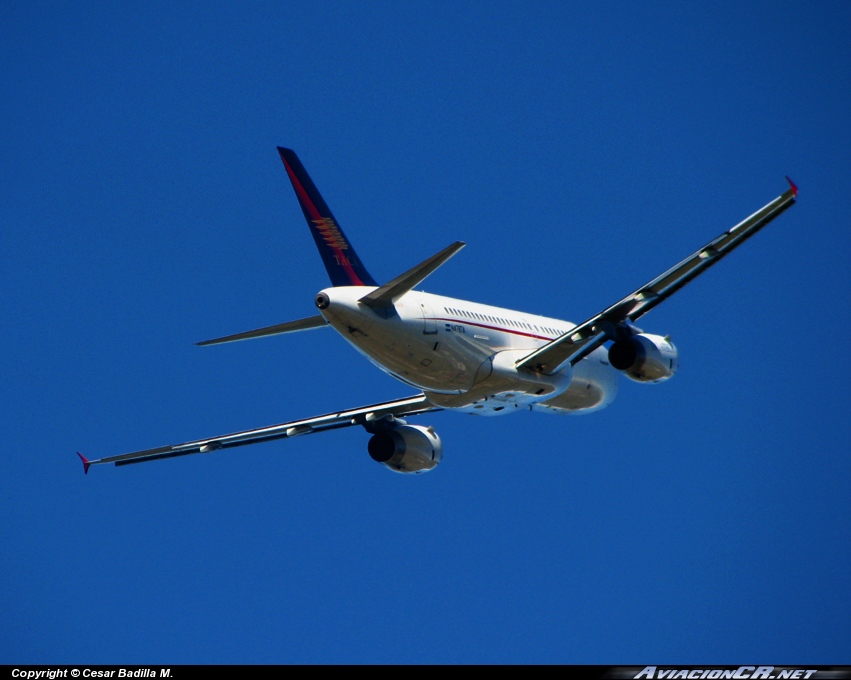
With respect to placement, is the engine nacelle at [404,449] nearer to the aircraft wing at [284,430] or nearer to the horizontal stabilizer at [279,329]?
the aircraft wing at [284,430]

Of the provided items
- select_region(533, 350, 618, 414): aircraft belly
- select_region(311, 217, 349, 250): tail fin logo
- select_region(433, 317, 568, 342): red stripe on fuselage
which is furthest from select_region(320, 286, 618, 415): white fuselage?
select_region(311, 217, 349, 250): tail fin logo

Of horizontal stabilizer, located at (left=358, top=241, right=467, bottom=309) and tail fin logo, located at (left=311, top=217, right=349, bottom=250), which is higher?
tail fin logo, located at (left=311, top=217, right=349, bottom=250)

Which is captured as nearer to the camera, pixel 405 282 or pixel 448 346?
pixel 405 282

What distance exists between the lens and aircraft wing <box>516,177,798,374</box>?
110ft

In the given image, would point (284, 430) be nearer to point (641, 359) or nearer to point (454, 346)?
point (454, 346)

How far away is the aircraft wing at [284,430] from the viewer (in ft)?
129

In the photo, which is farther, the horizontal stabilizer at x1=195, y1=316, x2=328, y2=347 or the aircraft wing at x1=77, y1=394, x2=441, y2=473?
the aircraft wing at x1=77, y1=394, x2=441, y2=473

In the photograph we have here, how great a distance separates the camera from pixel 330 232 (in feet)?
115

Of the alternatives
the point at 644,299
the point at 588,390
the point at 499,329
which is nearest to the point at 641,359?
the point at 644,299

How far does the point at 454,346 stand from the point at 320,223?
4830mm

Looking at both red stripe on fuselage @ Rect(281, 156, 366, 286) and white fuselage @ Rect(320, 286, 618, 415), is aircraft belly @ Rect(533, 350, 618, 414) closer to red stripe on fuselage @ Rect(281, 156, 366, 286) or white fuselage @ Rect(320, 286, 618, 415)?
white fuselage @ Rect(320, 286, 618, 415)

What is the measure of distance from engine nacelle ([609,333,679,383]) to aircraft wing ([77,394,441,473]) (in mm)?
5882

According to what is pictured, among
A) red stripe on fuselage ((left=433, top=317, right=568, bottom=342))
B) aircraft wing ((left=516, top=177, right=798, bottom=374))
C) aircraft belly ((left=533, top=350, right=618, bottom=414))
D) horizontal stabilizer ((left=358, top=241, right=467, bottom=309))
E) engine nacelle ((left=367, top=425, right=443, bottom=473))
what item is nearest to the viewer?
horizontal stabilizer ((left=358, top=241, right=467, bottom=309))

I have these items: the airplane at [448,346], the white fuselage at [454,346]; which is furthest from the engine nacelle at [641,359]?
the white fuselage at [454,346]
